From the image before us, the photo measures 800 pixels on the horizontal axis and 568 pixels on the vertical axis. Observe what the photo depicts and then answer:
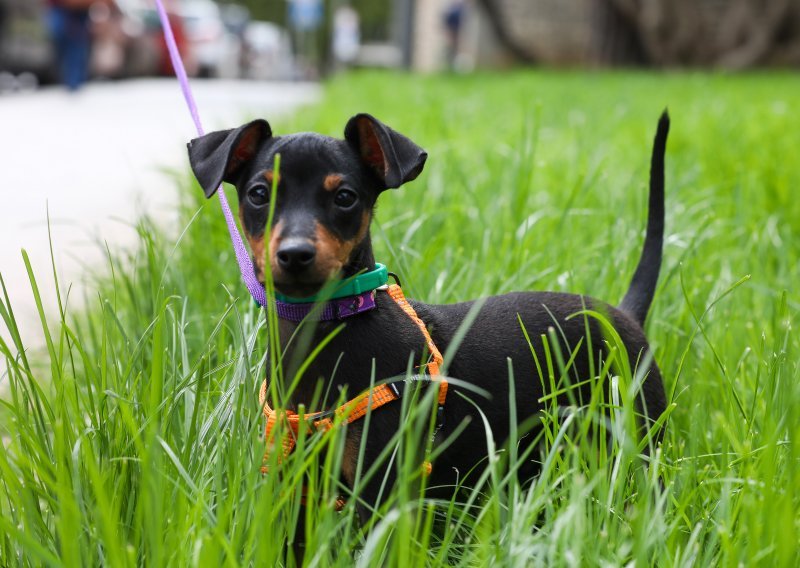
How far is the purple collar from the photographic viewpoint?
183 centimetres

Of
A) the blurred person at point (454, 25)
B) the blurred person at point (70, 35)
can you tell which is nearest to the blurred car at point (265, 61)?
the blurred person at point (454, 25)

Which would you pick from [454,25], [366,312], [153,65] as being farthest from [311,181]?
[454,25]

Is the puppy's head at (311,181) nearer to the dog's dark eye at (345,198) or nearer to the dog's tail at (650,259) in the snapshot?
the dog's dark eye at (345,198)

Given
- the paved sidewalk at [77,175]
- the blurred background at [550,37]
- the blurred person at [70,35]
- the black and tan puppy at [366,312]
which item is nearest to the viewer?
the black and tan puppy at [366,312]

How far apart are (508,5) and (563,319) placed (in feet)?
55.0

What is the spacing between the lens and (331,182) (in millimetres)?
1847

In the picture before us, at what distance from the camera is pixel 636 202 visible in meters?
3.56

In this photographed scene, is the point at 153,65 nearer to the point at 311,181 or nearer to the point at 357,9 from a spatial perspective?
the point at 311,181

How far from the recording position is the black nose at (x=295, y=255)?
167 cm

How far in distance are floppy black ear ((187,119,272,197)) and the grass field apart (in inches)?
10.1

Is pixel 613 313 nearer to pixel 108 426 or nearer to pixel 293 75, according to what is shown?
pixel 108 426

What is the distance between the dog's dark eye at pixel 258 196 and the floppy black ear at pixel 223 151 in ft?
0.21

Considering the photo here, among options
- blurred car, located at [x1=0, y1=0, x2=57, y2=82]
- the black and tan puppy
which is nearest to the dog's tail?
the black and tan puppy

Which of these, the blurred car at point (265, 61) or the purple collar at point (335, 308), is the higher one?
the purple collar at point (335, 308)
